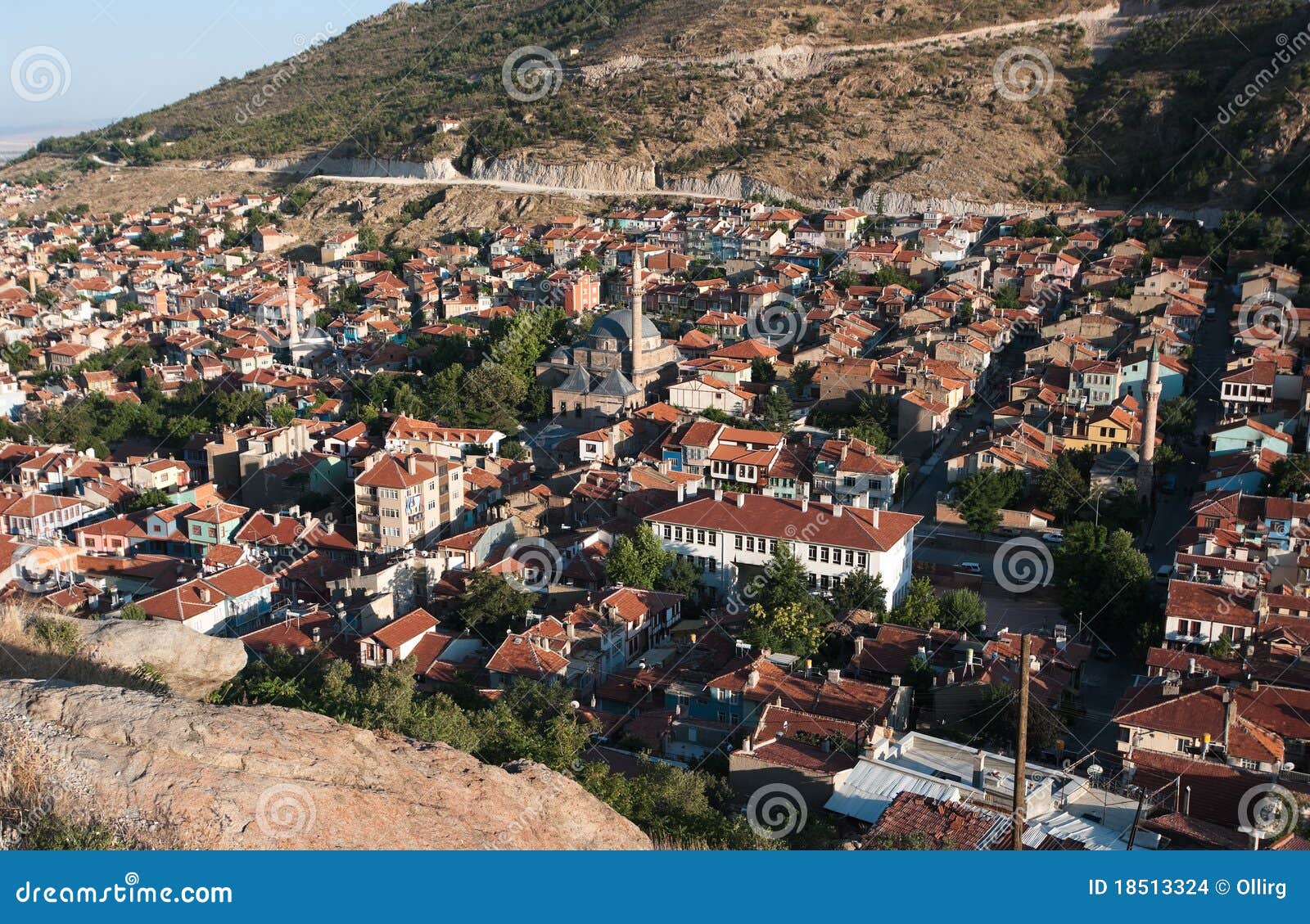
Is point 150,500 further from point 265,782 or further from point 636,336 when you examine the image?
point 265,782

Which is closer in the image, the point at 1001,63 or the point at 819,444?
the point at 819,444

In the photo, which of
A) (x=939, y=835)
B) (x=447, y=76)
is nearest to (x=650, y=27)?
(x=447, y=76)

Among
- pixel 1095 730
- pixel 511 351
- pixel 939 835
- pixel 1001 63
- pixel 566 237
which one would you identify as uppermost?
pixel 1001 63

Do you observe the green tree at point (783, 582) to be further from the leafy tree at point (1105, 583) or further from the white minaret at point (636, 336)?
the white minaret at point (636, 336)

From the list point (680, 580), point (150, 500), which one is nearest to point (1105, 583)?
point (680, 580)

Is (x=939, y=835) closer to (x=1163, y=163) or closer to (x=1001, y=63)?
(x=1163, y=163)

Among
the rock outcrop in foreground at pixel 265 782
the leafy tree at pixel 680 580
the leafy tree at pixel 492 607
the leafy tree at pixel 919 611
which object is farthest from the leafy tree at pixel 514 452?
the rock outcrop in foreground at pixel 265 782
